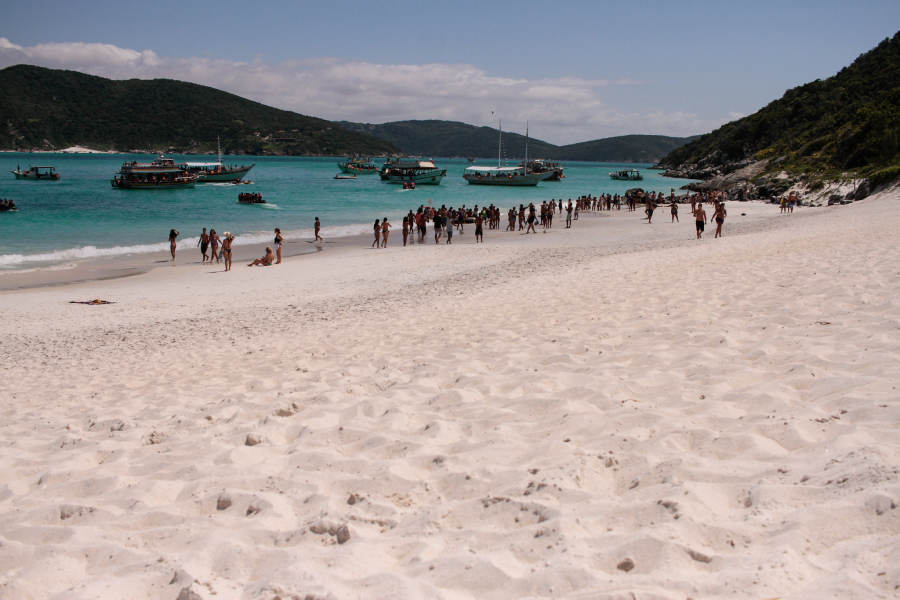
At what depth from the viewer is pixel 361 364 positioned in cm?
673

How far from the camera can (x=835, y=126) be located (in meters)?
55.4

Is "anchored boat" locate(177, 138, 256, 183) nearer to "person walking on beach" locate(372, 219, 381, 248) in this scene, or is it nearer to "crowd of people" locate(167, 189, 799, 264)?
"crowd of people" locate(167, 189, 799, 264)

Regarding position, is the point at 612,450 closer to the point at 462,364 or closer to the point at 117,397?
the point at 462,364

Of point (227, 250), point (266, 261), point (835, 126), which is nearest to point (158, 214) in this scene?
point (266, 261)

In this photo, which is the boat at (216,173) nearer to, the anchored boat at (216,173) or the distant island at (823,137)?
the anchored boat at (216,173)

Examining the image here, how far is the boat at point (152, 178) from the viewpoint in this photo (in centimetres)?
6188

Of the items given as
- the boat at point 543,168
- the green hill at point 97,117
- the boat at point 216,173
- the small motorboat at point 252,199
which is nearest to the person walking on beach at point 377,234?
the small motorboat at point 252,199

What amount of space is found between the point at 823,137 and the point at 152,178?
67.0 m

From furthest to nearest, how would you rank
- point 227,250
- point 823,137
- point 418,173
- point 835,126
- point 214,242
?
point 418,173 → point 835,126 → point 823,137 → point 214,242 → point 227,250

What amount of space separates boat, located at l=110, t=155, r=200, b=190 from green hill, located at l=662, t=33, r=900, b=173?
201 feet

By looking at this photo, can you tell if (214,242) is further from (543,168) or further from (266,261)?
(543,168)

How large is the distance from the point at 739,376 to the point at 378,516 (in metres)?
3.36

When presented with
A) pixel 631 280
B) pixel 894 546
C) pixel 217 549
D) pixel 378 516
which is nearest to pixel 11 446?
pixel 217 549

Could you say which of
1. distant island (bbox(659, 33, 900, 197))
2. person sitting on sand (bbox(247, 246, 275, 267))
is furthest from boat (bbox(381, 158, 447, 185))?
person sitting on sand (bbox(247, 246, 275, 267))
